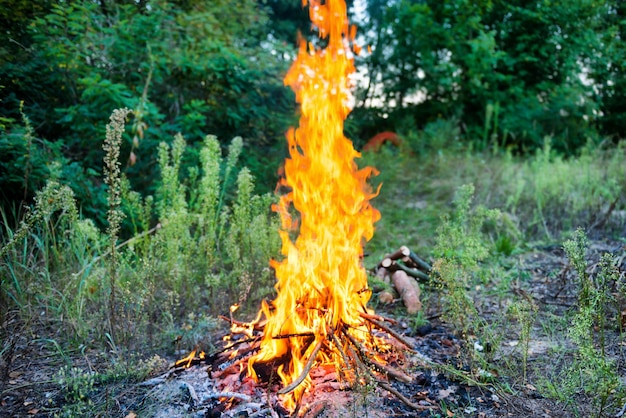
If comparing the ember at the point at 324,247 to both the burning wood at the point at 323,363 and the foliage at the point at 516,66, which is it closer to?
the burning wood at the point at 323,363

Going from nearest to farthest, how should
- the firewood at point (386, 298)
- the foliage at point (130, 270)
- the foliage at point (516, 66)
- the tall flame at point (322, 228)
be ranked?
1. the tall flame at point (322, 228)
2. the foliage at point (130, 270)
3. the firewood at point (386, 298)
4. the foliage at point (516, 66)

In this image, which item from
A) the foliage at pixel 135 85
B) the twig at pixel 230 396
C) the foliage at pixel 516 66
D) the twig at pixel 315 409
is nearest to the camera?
the twig at pixel 315 409

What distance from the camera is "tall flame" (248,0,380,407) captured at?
111 inches

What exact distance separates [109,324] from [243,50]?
550 centimetres

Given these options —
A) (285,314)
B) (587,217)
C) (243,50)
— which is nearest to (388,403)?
(285,314)

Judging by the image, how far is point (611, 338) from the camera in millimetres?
3283

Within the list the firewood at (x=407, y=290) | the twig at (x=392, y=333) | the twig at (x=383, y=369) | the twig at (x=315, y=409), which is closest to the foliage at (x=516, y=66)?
the firewood at (x=407, y=290)

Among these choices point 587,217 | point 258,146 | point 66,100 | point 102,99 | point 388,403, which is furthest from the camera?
point 258,146

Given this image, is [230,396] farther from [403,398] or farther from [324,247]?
[324,247]

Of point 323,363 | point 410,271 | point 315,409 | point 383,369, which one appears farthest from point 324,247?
point 410,271

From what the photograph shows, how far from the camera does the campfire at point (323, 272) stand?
2748 mm

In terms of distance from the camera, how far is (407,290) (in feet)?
13.1

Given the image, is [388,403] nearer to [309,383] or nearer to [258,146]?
[309,383]

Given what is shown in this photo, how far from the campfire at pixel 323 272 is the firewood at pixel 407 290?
745mm
